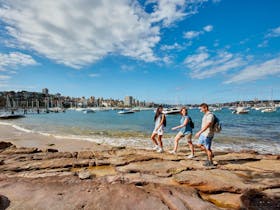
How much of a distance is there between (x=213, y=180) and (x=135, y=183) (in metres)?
2.26

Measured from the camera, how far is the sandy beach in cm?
427

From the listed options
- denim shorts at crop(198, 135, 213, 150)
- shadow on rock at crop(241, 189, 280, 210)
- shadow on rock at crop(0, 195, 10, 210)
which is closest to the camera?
shadow on rock at crop(0, 195, 10, 210)

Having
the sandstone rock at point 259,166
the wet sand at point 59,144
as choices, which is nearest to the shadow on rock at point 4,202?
the sandstone rock at point 259,166

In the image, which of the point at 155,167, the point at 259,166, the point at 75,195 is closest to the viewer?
the point at 75,195

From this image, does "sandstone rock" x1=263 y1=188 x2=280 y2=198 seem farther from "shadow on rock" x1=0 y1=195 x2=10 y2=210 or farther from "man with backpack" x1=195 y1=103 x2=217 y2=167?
"shadow on rock" x1=0 y1=195 x2=10 y2=210

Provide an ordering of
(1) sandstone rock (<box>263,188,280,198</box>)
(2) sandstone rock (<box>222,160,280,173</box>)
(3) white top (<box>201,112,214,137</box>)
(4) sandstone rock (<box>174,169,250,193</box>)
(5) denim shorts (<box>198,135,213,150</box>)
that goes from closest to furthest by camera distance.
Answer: (1) sandstone rock (<box>263,188,280,198</box>)
(4) sandstone rock (<box>174,169,250,193</box>)
(2) sandstone rock (<box>222,160,280,173</box>)
(3) white top (<box>201,112,214,137</box>)
(5) denim shorts (<box>198,135,213,150</box>)

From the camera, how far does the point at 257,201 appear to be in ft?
15.2

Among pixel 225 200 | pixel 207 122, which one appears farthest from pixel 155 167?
pixel 225 200

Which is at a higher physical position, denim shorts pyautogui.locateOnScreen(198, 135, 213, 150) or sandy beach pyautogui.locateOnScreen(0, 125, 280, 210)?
denim shorts pyautogui.locateOnScreen(198, 135, 213, 150)

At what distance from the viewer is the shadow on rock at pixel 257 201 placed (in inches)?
172

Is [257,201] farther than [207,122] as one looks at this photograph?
No

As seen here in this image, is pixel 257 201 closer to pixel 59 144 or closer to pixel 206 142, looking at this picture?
pixel 206 142

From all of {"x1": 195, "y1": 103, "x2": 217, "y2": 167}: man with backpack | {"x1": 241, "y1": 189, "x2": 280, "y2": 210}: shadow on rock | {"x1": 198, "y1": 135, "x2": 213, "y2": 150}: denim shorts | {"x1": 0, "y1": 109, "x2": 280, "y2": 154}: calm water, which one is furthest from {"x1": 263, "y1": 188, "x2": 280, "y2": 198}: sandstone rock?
{"x1": 0, "y1": 109, "x2": 280, "y2": 154}: calm water

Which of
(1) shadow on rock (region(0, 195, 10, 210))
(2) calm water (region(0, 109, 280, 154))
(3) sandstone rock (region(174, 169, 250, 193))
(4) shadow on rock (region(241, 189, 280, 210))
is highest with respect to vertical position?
(1) shadow on rock (region(0, 195, 10, 210))
